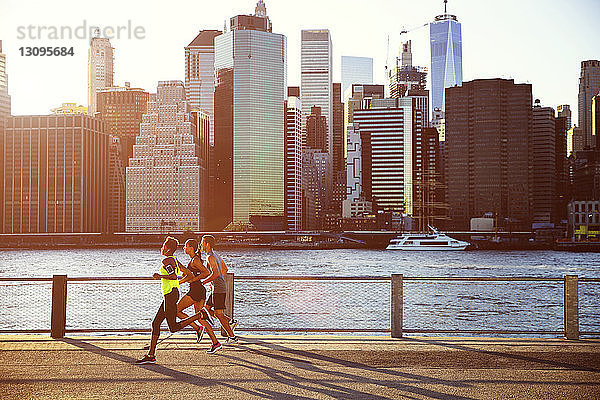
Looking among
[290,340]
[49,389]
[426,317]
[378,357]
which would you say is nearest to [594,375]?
[378,357]

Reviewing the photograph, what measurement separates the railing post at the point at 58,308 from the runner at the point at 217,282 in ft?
8.50

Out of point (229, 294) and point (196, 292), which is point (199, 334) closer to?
point (196, 292)

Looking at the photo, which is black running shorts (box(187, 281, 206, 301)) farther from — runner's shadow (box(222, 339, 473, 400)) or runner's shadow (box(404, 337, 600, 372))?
runner's shadow (box(404, 337, 600, 372))

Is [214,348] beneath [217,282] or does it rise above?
beneath

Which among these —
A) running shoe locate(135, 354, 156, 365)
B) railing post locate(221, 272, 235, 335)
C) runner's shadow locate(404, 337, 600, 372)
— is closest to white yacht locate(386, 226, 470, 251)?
railing post locate(221, 272, 235, 335)

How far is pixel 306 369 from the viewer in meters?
9.76

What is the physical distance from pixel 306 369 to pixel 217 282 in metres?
2.58

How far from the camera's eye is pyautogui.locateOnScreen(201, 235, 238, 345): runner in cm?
1153

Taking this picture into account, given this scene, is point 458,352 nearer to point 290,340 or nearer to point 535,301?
point 290,340

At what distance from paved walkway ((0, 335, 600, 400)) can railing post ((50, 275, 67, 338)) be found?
14.8 inches

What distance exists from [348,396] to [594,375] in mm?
3420

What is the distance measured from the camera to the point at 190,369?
980cm

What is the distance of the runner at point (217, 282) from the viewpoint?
37.8 feet

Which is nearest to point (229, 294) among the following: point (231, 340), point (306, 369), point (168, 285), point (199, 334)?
point (231, 340)
